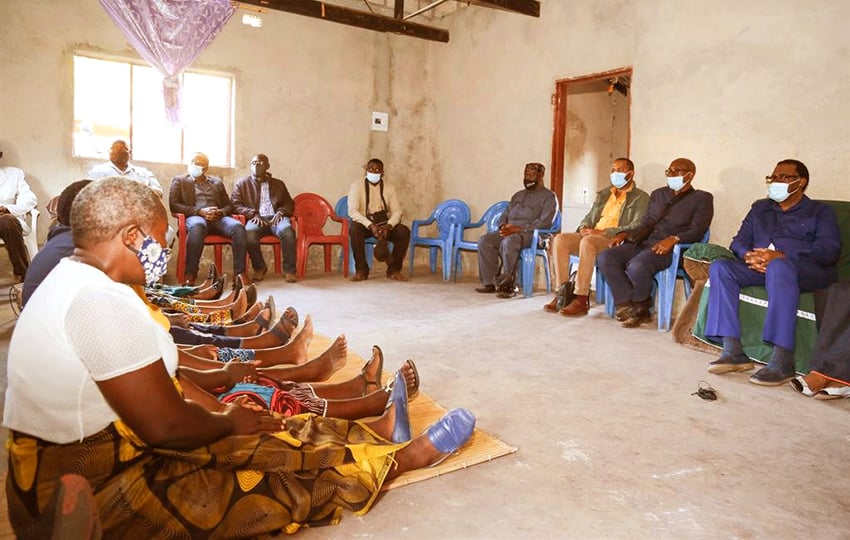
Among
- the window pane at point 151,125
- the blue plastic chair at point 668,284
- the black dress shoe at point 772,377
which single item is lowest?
the black dress shoe at point 772,377

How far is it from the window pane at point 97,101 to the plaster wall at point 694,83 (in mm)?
3852

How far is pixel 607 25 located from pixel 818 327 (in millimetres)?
3571

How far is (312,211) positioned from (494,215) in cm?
211

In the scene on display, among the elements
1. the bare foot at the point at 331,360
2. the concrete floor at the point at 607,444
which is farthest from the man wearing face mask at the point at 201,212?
the bare foot at the point at 331,360

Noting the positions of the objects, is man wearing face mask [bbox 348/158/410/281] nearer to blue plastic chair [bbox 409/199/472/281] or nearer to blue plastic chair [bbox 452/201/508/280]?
blue plastic chair [bbox 409/199/472/281]

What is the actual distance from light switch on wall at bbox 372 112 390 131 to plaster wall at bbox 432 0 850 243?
125cm

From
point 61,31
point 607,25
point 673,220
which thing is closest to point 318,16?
point 61,31

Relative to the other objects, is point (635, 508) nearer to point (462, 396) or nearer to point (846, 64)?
point (462, 396)

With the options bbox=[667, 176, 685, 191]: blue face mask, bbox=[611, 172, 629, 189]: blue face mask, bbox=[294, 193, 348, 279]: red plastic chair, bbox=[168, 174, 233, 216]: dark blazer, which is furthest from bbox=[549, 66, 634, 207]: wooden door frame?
bbox=[168, 174, 233, 216]: dark blazer

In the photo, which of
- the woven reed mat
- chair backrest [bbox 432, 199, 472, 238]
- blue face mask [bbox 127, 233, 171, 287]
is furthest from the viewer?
chair backrest [bbox 432, 199, 472, 238]

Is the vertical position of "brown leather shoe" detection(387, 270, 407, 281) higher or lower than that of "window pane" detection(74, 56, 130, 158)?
lower

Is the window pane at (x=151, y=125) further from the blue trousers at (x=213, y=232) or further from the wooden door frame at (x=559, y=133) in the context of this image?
the wooden door frame at (x=559, y=133)

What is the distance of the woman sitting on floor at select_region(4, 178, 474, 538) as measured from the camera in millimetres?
1270

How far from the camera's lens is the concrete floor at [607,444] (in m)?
1.88
